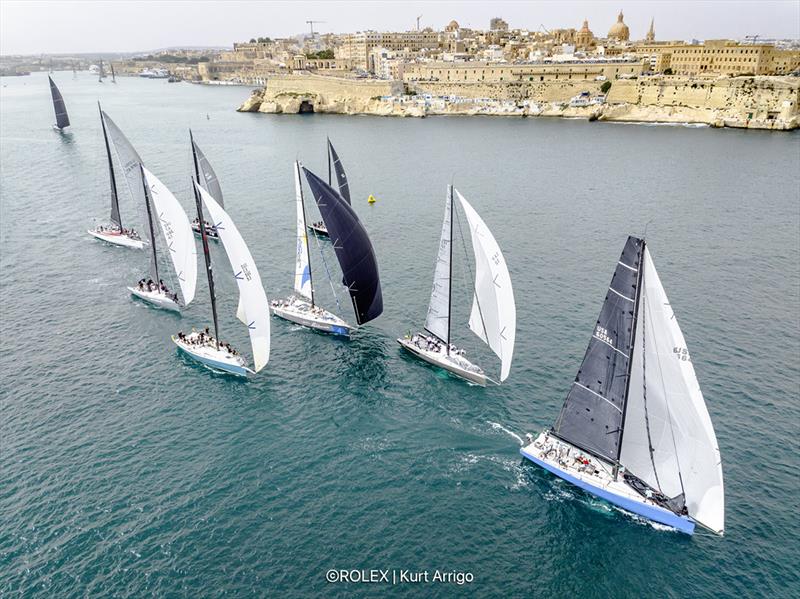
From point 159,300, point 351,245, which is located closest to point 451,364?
point 351,245

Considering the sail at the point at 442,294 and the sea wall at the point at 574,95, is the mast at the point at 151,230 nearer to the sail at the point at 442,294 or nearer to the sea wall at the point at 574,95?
the sail at the point at 442,294

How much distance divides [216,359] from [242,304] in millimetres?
4597

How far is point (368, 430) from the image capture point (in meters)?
35.1

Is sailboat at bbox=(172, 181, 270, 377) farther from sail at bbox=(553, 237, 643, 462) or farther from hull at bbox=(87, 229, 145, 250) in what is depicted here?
hull at bbox=(87, 229, 145, 250)

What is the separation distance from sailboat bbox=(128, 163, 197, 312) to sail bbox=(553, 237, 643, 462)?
108ft

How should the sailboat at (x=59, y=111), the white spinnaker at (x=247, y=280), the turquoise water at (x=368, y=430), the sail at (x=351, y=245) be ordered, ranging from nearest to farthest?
1. the turquoise water at (x=368, y=430)
2. the white spinnaker at (x=247, y=280)
3. the sail at (x=351, y=245)
4. the sailboat at (x=59, y=111)

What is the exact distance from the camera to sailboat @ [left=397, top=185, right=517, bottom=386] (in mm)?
35219

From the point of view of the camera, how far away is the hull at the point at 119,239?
6500 cm

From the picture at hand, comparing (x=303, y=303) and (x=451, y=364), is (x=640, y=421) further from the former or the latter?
(x=303, y=303)

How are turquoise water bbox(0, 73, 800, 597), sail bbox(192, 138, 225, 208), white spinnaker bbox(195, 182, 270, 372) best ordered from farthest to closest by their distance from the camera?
1. sail bbox(192, 138, 225, 208)
2. white spinnaker bbox(195, 182, 270, 372)
3. turquoise water bbox(0, 73, 800, 597)

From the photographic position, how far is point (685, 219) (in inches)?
2933

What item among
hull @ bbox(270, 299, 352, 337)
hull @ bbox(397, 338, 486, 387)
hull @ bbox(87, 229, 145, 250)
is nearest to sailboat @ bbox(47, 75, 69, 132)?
hull @ bbox(87, 229, 145, 250)

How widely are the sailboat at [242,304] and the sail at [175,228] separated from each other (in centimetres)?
563

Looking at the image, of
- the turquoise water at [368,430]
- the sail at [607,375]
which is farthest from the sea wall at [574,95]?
the sail at [607,375]
